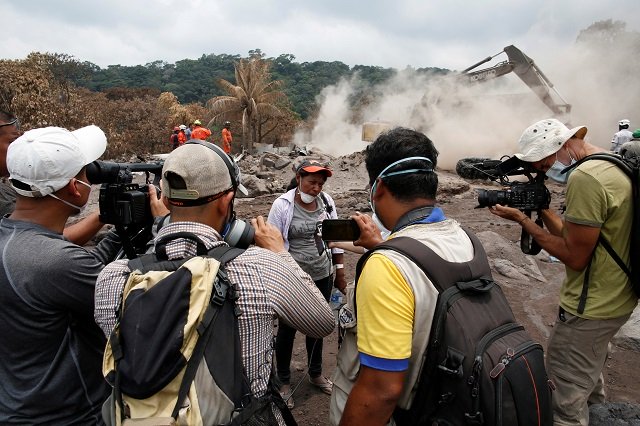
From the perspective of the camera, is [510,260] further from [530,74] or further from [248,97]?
[248,97]

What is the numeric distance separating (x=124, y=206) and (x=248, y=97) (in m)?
27.9

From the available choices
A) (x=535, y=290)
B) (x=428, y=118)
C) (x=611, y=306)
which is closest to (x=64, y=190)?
(x=611, y=306)

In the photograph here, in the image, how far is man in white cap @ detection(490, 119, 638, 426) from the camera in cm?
239

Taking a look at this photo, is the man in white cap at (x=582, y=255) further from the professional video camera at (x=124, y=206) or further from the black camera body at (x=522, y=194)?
the professional video camera at (x=124, y=206)

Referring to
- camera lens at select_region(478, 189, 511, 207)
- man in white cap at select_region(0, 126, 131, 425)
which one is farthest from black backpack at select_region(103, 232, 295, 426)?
camera lens at select_region(478, 189, 511, 207)

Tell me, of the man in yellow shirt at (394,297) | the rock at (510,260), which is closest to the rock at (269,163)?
the rock at (510,260)

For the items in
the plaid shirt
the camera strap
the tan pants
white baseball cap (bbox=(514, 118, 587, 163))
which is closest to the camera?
the plaid shirt

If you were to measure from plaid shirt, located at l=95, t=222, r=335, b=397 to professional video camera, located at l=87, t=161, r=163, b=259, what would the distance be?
51 centimetres

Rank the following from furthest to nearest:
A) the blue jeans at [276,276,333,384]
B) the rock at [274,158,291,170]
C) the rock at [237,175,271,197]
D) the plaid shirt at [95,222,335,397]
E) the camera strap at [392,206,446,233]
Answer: the rock at [274,158,291,170], the rock at [237,175,271,197], the blue jeans at [276,276,333,384], the camera strap at [392,206,446,233], the plaid shirt at [95,222,335,397]

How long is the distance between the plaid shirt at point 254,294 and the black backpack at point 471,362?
0.29 m

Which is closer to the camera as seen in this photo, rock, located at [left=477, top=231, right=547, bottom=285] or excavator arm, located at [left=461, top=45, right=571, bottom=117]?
rock, located at [left=477, top=231, right=547, bottom=285]

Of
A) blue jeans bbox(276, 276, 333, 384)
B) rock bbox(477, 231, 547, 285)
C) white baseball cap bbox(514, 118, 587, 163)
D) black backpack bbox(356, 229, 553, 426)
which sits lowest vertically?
rock bbox(477, 231, 547, 285)

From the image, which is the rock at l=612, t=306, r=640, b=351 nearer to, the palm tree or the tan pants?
the tan pants

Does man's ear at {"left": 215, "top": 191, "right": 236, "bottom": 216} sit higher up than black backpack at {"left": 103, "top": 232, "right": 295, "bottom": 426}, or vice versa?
man's ear at {"left": 215, "top": 191, "right": 236, "bottom": 216}
